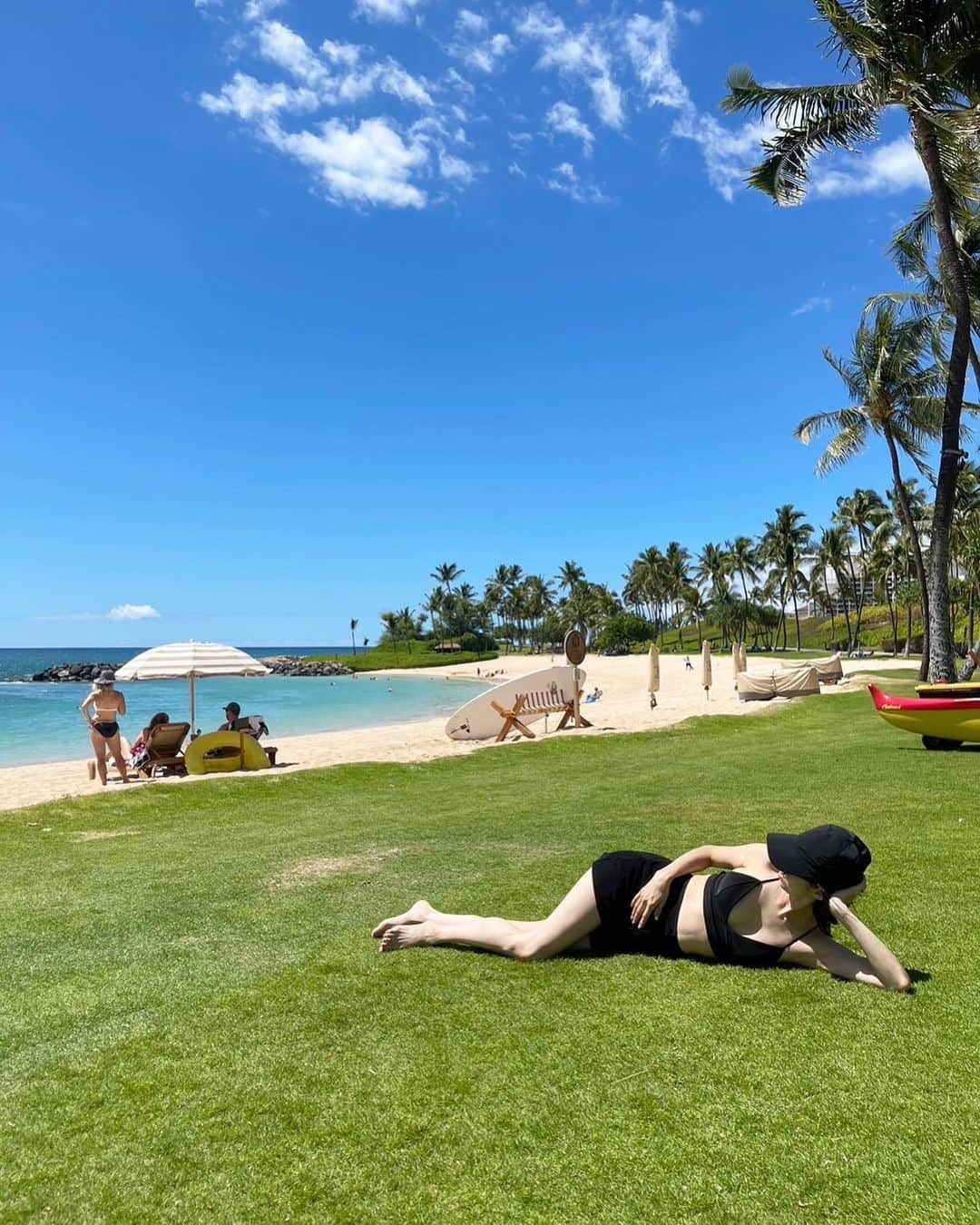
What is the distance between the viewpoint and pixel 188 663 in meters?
14.6

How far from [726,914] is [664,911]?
296 mm

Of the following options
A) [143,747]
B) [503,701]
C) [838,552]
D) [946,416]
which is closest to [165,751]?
[143,747]

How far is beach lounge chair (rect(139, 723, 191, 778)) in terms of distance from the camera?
14.0 m

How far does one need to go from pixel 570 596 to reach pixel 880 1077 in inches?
Answer: 4270

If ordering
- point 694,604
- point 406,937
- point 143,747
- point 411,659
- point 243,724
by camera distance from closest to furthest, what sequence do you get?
point 406,937
point 143,747
point 243,724
point 694,604
point 411,659

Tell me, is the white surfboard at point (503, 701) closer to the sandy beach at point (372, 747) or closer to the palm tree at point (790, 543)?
the sandy beach at point (372, 747)

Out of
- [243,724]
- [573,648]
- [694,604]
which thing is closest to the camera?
[243,724]

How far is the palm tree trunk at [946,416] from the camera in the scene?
45.1 feet

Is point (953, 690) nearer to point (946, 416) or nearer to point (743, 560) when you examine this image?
point (946, 416)

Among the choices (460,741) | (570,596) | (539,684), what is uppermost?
(570,596)

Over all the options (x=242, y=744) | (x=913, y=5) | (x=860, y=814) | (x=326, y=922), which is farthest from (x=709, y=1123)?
(x=913, y=5)

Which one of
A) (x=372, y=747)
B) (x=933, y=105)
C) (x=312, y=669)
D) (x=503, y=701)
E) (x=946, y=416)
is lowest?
(x=312, y=669)

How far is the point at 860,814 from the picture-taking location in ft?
24.0

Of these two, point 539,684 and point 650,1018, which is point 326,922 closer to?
point 650,1018
